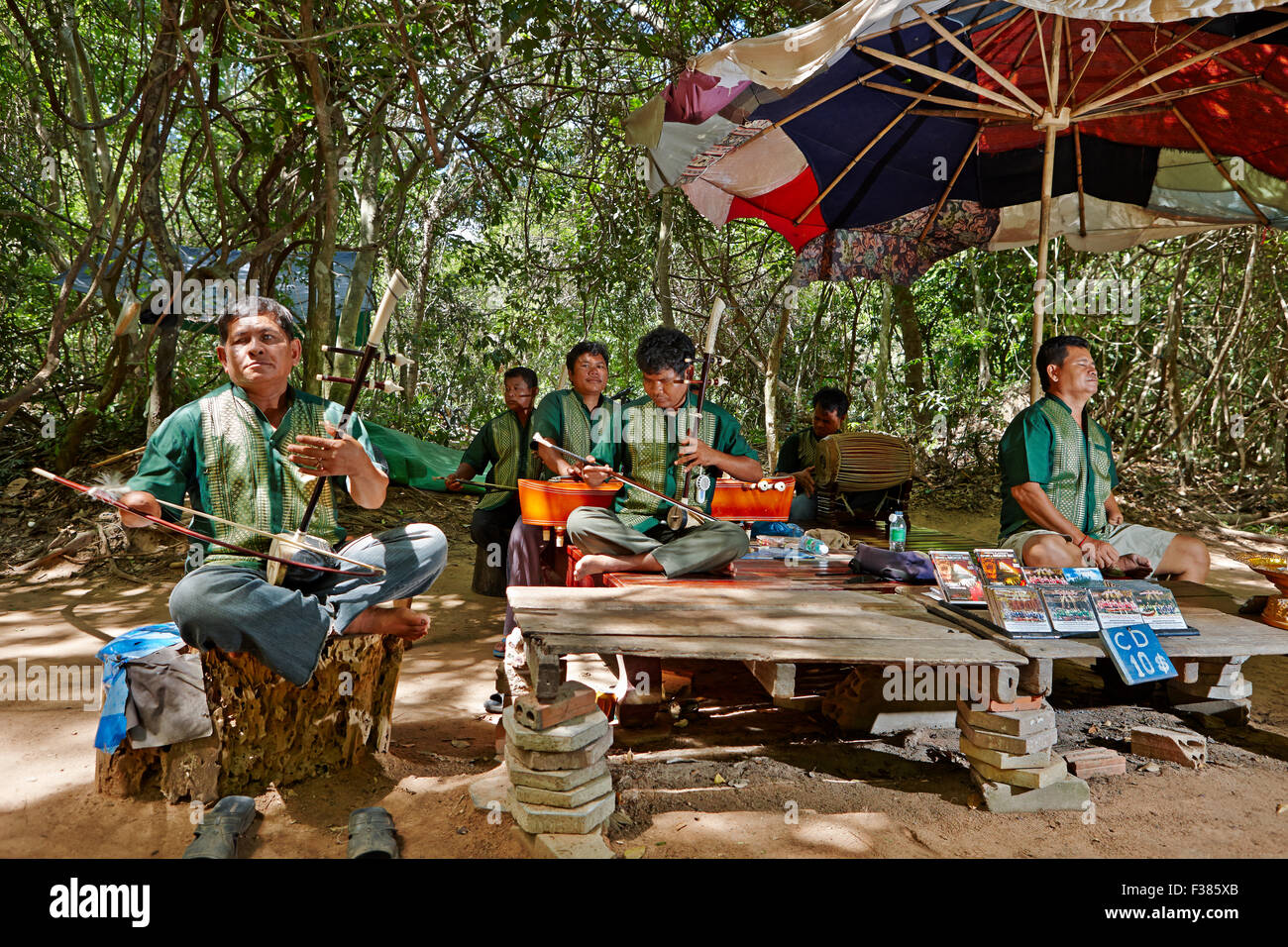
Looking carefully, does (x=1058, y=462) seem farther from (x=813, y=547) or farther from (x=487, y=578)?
(x=487, y=578)

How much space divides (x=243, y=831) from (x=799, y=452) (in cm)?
449

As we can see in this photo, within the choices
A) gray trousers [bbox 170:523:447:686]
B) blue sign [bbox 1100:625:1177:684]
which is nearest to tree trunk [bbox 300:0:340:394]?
gray trousers [bbox 170:523:447:686]

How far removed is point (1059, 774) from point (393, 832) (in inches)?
83.6

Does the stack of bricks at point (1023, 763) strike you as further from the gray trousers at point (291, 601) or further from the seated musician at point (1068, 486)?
the gray trousers at point (291, 601)

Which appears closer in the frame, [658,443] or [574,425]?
[658,443]

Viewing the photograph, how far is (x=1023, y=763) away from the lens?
110 inches

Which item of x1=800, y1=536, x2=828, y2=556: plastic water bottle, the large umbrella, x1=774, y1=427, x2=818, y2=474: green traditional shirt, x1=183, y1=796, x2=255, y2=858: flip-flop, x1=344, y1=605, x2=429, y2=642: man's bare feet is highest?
the large umbrella

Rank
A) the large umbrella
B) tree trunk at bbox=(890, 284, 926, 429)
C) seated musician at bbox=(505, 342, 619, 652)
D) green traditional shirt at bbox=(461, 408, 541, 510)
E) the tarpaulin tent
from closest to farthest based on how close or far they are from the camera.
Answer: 1. the large umbrella
2. seated musician at bbox=(505, 342, 619, 652)
3. green traditional shirt at bbox=(461, 408, 541, 510)
4. the tarpaulin tent
5. tree trunk at bbox=(890, 284, 926, 429)

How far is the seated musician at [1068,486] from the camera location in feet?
12.5

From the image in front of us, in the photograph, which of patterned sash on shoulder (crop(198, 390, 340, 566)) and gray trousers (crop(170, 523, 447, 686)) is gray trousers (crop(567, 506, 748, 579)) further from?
patterned sash on shoulder (crop(198, 390, 340, 566))

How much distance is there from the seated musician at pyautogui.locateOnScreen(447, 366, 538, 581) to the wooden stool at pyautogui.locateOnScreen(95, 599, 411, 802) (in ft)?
8.12

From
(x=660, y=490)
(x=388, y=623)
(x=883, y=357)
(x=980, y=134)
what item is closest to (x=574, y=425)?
(x=660, y=490)

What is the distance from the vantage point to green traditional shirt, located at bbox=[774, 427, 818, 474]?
609 cm

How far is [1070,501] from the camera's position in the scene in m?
3.96
